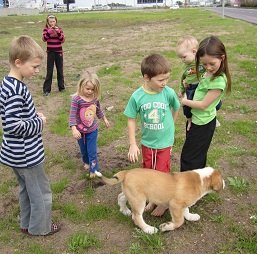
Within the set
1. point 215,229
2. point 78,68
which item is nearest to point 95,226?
point 215,229

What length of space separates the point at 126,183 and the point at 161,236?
0.68 meters

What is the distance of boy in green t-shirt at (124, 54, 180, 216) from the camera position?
3.77 metres

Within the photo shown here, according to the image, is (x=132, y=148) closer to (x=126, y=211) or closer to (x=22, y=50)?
(x=126, y=211)

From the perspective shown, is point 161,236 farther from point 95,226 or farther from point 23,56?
point 23,56

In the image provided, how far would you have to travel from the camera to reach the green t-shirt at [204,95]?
379 centimetres

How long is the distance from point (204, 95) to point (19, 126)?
190cm

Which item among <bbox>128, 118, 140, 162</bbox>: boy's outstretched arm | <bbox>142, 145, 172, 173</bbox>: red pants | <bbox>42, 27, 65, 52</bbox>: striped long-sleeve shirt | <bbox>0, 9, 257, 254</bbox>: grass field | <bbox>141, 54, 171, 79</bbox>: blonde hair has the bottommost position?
<bbox>0, 9, 257, 254</bbox>: grass field

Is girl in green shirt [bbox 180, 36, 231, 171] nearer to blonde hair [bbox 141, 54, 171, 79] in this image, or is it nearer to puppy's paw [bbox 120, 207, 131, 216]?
blonde hair [bbox 141, 54, 171, 79]

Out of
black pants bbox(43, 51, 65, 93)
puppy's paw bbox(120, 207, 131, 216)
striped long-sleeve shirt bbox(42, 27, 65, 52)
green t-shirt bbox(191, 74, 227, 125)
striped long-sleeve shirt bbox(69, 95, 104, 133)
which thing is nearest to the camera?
green t-shirt bbox(191, 74, 227, 125)

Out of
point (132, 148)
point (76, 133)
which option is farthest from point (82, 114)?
point (132, 148)

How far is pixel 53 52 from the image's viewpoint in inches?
382

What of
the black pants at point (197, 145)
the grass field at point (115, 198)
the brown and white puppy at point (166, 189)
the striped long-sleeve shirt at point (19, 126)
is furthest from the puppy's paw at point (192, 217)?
the striped long-sleeve shirt at point (19, 126)

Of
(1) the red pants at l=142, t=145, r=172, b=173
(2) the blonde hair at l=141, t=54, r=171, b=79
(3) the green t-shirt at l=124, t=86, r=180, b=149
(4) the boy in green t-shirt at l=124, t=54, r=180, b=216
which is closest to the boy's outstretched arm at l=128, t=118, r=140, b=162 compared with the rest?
(4) the boy in green t-shirt at l=124, t=54, r=180, b=216

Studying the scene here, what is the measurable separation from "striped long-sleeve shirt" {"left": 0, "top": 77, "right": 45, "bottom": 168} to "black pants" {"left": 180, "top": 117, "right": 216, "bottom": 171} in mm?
1642
